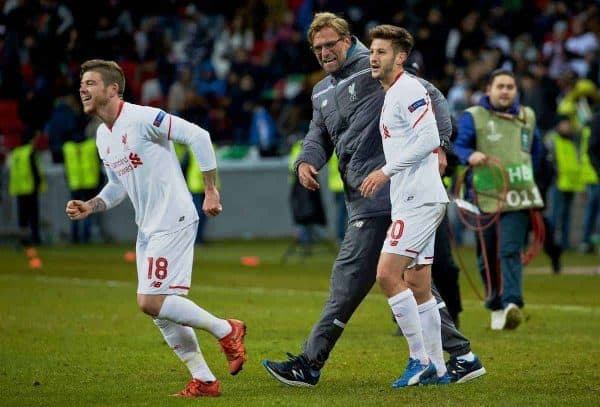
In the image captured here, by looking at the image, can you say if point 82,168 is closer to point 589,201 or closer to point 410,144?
point 589,201

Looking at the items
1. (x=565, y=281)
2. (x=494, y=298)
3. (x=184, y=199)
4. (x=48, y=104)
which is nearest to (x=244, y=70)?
(x=48, y=104)

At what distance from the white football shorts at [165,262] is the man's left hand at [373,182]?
1106mm

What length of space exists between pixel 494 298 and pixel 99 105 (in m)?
5.38

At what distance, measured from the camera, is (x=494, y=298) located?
41.5ft

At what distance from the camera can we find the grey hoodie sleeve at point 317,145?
30.6 feet

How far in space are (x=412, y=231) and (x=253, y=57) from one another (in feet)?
79.1

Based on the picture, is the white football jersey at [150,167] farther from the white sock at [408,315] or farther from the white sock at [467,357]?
the white sock at [467,357]

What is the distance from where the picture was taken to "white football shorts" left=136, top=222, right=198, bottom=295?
27.1ft

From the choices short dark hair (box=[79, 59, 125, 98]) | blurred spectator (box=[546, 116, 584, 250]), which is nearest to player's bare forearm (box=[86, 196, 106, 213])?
short dark hair (box=[79, 59, 125, 98])

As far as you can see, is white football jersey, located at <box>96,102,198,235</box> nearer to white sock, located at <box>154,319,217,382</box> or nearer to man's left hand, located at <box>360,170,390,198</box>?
white sock, located at <box>154,319,217,382</box>

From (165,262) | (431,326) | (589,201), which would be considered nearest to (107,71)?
(165,262)

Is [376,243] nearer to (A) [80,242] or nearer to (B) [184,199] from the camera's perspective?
(B) [184,199]

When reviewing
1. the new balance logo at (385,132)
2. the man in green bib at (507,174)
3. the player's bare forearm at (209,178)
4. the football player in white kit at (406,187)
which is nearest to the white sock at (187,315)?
the player's bare forearm at (209,178)

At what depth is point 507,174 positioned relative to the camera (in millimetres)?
12469
